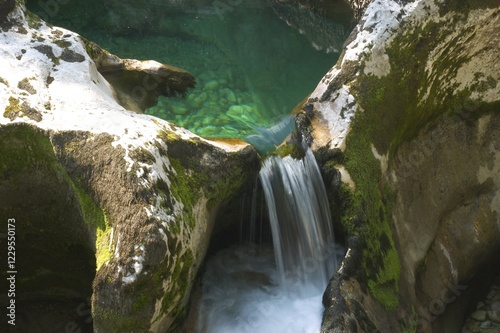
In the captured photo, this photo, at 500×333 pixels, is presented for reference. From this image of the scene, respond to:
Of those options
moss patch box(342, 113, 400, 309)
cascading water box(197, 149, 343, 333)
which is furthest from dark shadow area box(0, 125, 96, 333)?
moss patch box(342, 113, 400, 309)

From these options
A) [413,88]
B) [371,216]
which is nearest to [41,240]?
[371,216]

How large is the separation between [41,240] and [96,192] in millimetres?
1161

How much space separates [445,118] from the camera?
7.03 meters

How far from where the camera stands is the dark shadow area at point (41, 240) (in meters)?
5.16

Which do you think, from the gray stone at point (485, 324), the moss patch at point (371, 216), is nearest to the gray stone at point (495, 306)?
the gray stone at point (485, 324)

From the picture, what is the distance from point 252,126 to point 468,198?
9.90 ft

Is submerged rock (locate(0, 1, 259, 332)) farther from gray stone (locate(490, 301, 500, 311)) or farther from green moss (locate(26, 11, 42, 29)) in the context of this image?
gray stone (locate(490, 301, 500, 311))

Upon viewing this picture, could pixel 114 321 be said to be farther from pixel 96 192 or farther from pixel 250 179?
pixel 250 179

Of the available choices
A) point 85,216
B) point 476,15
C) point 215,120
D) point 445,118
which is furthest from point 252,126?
point 85,216

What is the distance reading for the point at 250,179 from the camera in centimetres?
604

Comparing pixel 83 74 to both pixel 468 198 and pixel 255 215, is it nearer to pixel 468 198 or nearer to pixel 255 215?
pixel 255 215

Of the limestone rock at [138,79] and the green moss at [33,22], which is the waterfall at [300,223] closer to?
the limestone rock at [138,79]

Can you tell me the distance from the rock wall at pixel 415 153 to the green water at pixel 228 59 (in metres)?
1.80

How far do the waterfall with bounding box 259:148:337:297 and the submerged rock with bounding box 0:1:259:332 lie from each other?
37cm
